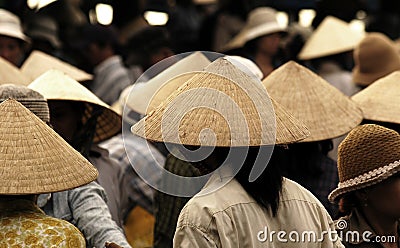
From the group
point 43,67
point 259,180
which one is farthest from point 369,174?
point 43,67

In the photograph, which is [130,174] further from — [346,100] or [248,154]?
[248,154]

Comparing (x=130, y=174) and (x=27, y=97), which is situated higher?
(x=27, y=97)

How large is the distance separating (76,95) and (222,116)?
56.2 inches

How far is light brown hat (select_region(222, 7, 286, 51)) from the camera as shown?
7.92 metres

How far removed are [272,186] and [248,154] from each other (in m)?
0.14

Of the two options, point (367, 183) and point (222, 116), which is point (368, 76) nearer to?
point (367, 183)

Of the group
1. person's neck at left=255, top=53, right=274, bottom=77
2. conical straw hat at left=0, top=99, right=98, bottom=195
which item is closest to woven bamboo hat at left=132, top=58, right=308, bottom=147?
conical straw hat at left=0, top=99, right=98, bottom=195

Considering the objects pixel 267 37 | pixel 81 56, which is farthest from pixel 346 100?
pixel 81 56

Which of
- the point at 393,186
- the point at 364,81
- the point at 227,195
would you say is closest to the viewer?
the point at 227,195

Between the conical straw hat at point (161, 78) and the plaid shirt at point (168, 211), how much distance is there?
405mm

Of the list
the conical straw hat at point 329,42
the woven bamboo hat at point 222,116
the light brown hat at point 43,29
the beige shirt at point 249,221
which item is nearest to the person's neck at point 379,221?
the beige shirt at point 249,221

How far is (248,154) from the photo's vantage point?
3.08m

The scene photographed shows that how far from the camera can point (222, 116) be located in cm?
312

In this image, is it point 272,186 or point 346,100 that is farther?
point 346,100
